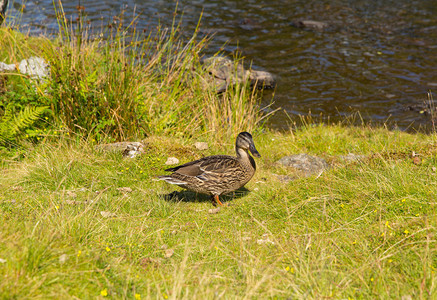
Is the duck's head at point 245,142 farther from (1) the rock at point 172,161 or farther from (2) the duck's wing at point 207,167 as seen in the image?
(1) the rock at point 172,161

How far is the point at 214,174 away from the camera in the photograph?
6.28 metres

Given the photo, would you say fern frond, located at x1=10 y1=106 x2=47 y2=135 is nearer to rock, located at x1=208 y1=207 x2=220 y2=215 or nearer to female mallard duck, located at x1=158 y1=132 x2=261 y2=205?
female mallard duck, located at x1=158 y1=132 x2=261 y2=205

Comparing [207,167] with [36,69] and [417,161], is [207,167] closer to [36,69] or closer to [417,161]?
[417,161]

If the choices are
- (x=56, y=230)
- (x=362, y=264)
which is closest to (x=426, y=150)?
(x=362, y=264)

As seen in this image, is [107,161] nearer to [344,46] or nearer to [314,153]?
[314,153]

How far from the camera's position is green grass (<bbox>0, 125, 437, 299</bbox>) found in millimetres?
3758

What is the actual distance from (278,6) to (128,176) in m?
17.0

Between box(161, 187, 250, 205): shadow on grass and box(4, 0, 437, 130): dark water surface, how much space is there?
4870 millimetres

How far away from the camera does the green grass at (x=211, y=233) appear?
376 cm

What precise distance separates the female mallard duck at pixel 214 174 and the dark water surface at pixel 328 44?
4.96m

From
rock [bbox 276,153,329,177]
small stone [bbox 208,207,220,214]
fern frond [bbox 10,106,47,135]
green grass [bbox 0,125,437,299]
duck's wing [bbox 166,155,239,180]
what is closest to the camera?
green grass [bbox 0,125,437,299]

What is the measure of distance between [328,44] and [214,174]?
40.4 feet

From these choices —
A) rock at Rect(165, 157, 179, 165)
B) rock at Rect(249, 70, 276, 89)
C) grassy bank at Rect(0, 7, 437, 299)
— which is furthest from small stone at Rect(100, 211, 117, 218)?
rock at Rect(249, 70, 276, 89)

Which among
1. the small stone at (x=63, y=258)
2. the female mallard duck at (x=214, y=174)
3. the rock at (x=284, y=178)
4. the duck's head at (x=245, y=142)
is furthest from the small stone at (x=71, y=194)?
the rock at (x=284, y=178)
